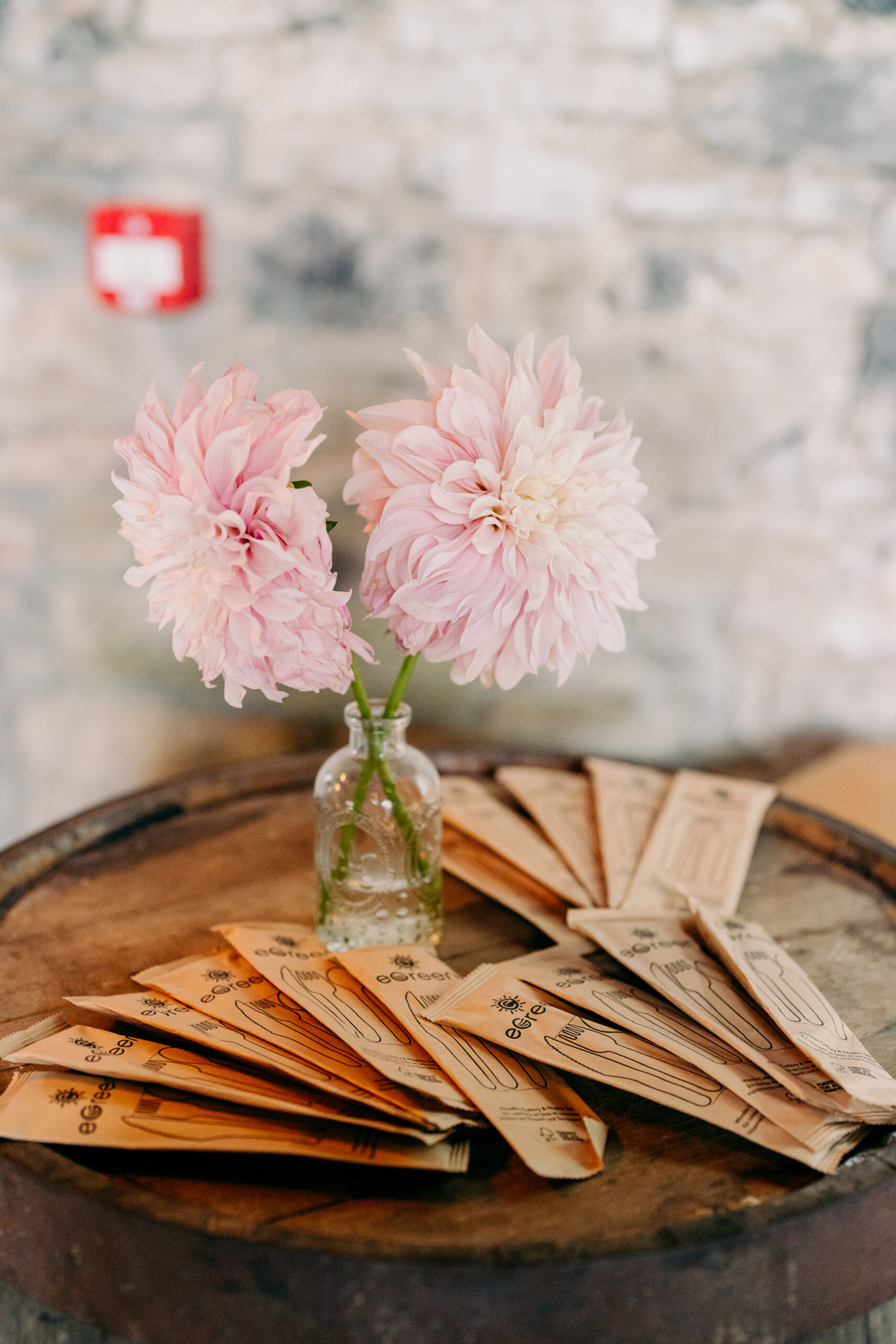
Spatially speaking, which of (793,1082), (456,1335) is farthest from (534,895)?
(456,1335)

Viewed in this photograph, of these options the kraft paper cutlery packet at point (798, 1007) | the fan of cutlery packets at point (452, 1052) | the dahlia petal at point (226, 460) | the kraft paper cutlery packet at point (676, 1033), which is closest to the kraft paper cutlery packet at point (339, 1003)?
the fan of cutlery packets at point (452, 1052)

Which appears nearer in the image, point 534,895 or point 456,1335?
point 456,1335

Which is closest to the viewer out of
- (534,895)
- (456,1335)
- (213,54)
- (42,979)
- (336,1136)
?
(456,1335)

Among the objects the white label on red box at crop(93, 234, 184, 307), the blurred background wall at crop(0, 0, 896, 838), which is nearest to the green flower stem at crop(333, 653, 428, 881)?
the blurred background wall at crop(0, 0, 896, 838)

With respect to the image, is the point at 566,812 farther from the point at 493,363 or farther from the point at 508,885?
the point at 493,363

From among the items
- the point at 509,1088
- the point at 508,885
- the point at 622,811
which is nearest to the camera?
the point at 509,1088

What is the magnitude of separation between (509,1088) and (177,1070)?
0.23m

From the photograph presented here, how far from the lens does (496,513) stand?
2.48ft

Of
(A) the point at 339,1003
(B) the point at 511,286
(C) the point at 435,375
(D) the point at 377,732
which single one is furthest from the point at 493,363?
(B) the point at 511,286

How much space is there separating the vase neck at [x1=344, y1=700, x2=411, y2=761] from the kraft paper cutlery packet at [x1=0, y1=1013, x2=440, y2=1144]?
0.28 metres

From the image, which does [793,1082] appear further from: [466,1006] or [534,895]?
[534,895]

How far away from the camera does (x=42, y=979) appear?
906 mm

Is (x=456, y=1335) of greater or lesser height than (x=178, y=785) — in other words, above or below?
below

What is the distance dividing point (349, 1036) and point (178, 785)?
0.55 metres
